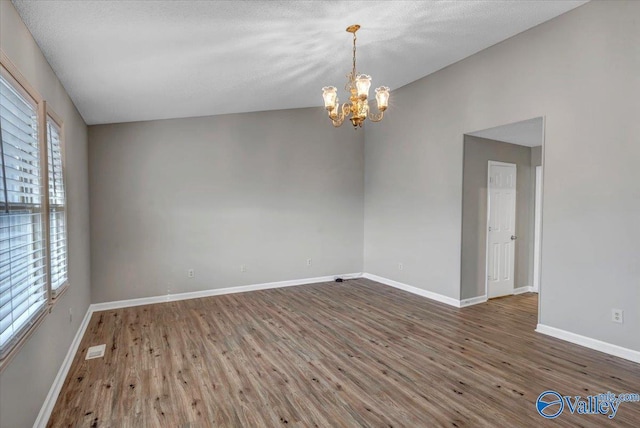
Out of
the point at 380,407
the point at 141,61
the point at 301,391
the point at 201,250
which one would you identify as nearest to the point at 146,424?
the point at 301,391

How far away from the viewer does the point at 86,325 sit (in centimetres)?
423

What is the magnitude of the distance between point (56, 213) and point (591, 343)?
202 inches

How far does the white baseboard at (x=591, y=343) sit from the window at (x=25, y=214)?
4.60 m

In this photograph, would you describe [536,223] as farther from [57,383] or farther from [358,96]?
[57,383]

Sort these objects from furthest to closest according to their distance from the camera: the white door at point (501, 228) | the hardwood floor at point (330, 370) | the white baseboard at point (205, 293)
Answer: the white door at point (501, 228), the white baseboard at point (205, 293), the hardwood floor at point (330, 370)

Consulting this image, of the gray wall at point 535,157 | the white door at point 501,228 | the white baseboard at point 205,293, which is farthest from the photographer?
the gray wall at point 535,157

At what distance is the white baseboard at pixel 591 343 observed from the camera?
10.4 ft

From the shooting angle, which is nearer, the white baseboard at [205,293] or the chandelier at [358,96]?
the chandelier at [358,96]

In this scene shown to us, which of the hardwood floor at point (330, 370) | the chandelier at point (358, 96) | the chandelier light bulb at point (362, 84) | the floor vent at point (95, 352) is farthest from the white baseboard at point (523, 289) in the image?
the floor vent at point (95, 352)

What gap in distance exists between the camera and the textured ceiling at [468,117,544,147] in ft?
13.6

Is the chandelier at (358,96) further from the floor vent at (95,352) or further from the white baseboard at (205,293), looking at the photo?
the white baseboard at (205,293)

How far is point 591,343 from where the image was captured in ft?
11.3

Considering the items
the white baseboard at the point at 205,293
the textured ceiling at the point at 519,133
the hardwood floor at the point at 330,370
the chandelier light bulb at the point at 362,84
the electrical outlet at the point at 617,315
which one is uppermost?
the chandelier light bulb at the point at 362,84

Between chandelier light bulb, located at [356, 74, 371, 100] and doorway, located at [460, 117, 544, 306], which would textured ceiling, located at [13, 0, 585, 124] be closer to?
chandelier light bulb, located at [356, 74, 371, 100]
